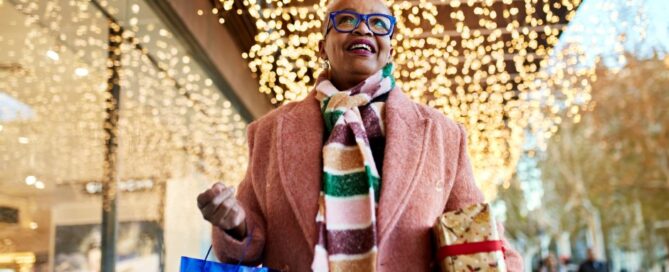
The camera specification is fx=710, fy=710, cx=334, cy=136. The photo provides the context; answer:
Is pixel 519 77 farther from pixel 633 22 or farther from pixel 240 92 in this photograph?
pixel 240 92

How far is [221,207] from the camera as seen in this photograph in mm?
1218

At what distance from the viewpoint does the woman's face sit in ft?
4.83

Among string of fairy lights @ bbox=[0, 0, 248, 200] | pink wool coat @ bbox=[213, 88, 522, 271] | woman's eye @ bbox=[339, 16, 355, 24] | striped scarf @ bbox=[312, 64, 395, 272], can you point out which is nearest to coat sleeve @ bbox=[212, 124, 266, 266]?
pink wool coat @ bbox=[213, 88, 522, 271]

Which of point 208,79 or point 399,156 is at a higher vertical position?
point 208,79

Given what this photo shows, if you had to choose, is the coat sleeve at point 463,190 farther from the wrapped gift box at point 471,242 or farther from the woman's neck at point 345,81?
the woman's neck at point 345,81

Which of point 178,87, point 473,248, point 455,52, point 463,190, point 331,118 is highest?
point 455,52

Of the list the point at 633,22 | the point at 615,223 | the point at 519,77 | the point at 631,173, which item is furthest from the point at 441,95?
the point at 615,223

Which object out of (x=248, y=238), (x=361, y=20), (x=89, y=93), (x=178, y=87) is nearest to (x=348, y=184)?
(x=248, y=238)

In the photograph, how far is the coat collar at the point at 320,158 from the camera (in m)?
1.31

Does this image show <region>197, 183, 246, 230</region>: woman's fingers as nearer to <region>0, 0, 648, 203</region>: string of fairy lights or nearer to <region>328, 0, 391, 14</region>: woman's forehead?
<region>328, 0, 391, 14</region>: woman's forehead

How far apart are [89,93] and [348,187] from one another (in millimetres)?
3984

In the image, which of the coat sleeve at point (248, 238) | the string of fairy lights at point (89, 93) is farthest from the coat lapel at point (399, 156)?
the string of fairy lights at point (89, 93)

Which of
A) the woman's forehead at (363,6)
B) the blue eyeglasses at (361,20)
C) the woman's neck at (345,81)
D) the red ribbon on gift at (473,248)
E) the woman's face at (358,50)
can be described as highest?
the woman's forehead at (363,6)

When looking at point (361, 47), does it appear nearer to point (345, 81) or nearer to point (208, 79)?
point (345, 81)
